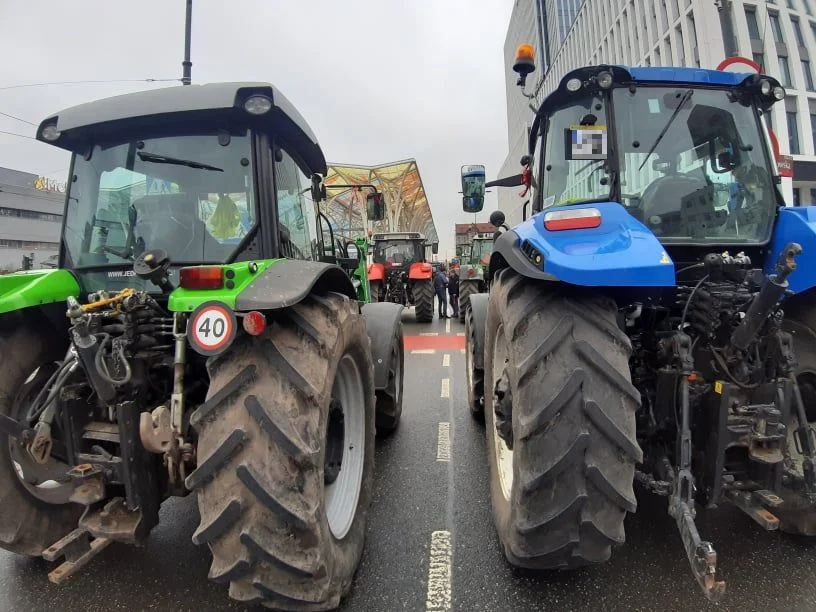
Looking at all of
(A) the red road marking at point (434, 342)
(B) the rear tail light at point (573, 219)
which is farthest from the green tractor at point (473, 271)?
(B) the rear tail light at point (573, 219)

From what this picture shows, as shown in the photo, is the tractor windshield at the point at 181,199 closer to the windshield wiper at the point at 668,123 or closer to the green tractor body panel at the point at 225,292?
the green tractor body panel at the point at 225,292

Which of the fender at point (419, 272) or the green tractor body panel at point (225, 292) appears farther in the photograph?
the fender at point (419, 272)

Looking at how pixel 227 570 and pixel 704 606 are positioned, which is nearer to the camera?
pixel 227 570

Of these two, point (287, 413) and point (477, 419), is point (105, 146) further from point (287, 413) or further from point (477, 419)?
point (477, 419)

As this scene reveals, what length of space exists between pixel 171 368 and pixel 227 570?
1026mm

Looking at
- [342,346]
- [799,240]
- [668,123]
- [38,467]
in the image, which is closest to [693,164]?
[668,123]

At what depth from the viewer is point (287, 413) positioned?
1.76 m

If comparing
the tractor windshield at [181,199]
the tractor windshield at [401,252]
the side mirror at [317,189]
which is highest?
the tractor windshield at [401,252]

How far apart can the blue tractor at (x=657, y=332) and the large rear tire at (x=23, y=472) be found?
83.7 inches

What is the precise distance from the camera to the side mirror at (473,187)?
4137mm

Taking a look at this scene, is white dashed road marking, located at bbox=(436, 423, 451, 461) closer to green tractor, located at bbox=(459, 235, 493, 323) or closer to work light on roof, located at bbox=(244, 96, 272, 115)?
work light on roof, located at bbox=(244, 96, 272, 115)

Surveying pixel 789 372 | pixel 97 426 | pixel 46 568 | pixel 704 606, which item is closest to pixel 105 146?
pixel 97 426

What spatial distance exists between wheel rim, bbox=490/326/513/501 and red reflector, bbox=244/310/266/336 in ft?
4.78

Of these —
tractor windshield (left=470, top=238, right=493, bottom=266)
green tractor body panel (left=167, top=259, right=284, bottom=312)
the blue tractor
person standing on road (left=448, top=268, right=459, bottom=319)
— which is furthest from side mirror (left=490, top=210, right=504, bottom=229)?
person standing on road (left=448, top=268, right=459, bottom=319)
